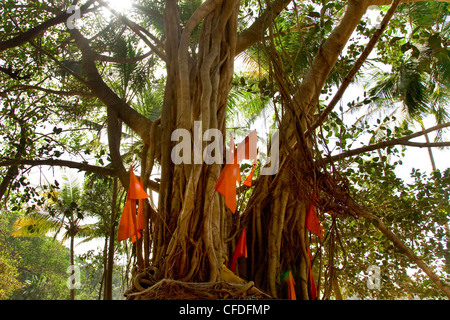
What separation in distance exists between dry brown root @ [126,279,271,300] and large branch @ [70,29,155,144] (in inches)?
49.7

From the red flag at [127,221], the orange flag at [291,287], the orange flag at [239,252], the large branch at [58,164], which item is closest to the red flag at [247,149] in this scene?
the orange flag at [239,252]

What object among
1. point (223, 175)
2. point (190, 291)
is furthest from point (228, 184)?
point (190, 291)

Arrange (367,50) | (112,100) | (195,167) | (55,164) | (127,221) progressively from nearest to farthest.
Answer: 1. (367,50)
2. (195,167)
3. (127,221)
4. (55,164)
5. (112,100)

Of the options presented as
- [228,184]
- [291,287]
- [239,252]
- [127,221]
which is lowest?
[291,287]

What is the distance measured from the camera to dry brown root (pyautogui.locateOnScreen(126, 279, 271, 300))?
1507 mm

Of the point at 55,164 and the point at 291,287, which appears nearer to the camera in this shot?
the point at 291,287

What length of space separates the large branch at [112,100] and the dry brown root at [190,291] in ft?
4.14

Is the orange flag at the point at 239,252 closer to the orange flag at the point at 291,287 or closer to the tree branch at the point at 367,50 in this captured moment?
the orange flag at the point at 291,287

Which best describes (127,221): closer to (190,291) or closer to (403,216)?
(190,291)

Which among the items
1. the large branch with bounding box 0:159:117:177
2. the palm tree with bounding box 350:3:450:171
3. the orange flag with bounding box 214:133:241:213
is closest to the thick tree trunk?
the orange flag with bounding box 214:133:241:213

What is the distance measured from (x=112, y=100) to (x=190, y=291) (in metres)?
1.86

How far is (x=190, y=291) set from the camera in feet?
5.02

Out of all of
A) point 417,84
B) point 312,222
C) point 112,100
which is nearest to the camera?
point 312,222

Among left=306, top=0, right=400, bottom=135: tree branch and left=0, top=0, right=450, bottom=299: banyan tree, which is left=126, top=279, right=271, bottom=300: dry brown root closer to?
left=0, top=0, right=450, bottom=299: banyan tree
